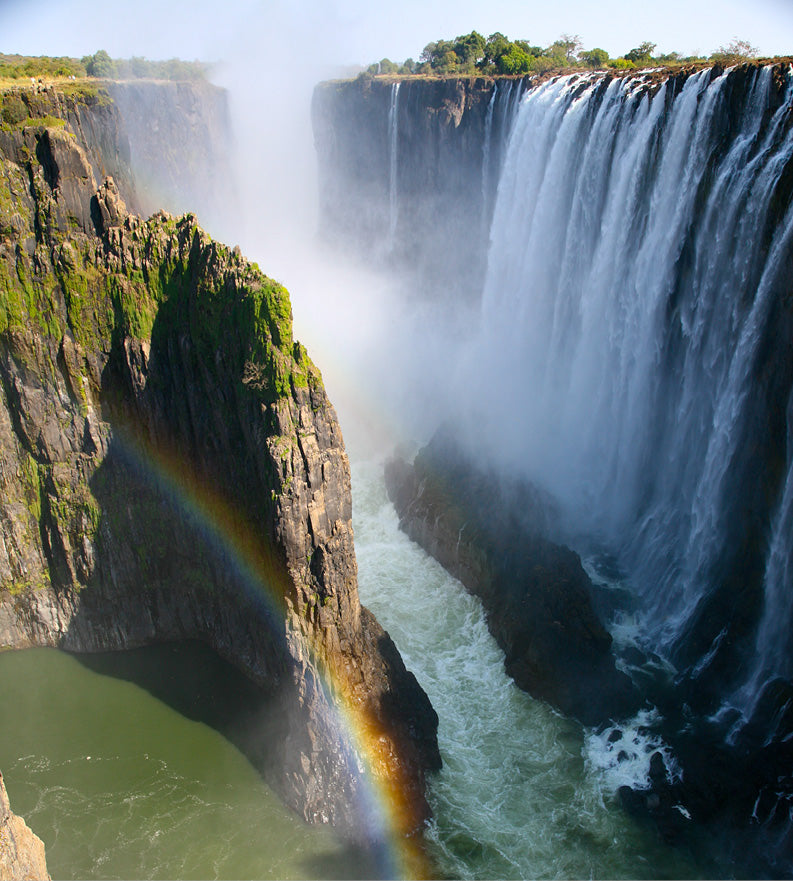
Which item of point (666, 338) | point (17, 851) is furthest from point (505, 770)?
point (666, 338)

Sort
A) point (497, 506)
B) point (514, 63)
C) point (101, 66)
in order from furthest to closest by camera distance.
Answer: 1. point (101, 66)
2. point (514, 63)
3. point (497, 506)

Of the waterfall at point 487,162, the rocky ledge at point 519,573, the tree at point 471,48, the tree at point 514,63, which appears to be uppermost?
the tree at point 471,48

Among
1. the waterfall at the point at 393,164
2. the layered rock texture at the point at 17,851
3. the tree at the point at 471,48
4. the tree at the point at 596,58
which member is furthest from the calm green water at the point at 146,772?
the tree at the point at 471,48

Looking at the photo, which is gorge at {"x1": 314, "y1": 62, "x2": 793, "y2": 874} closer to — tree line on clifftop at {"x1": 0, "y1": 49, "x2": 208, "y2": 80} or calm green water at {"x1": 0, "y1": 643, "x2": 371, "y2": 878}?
calm green water at {"x1": 0, "y1": 643, "x2": 371, "y2": 878}

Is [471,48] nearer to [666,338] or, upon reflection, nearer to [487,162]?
[487,162]

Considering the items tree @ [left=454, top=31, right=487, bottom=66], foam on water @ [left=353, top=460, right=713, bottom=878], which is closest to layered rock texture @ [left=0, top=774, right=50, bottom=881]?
foam on water @ [left=353, top=460, right=713, bottom=878]

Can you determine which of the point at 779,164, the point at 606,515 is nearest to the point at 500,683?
the point at 606,515

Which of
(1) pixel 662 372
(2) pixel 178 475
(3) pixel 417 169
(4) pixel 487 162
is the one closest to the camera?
(2) pixel 178 475

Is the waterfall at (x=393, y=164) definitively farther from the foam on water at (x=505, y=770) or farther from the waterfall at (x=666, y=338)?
the foam on water at (x=505, y=770)
